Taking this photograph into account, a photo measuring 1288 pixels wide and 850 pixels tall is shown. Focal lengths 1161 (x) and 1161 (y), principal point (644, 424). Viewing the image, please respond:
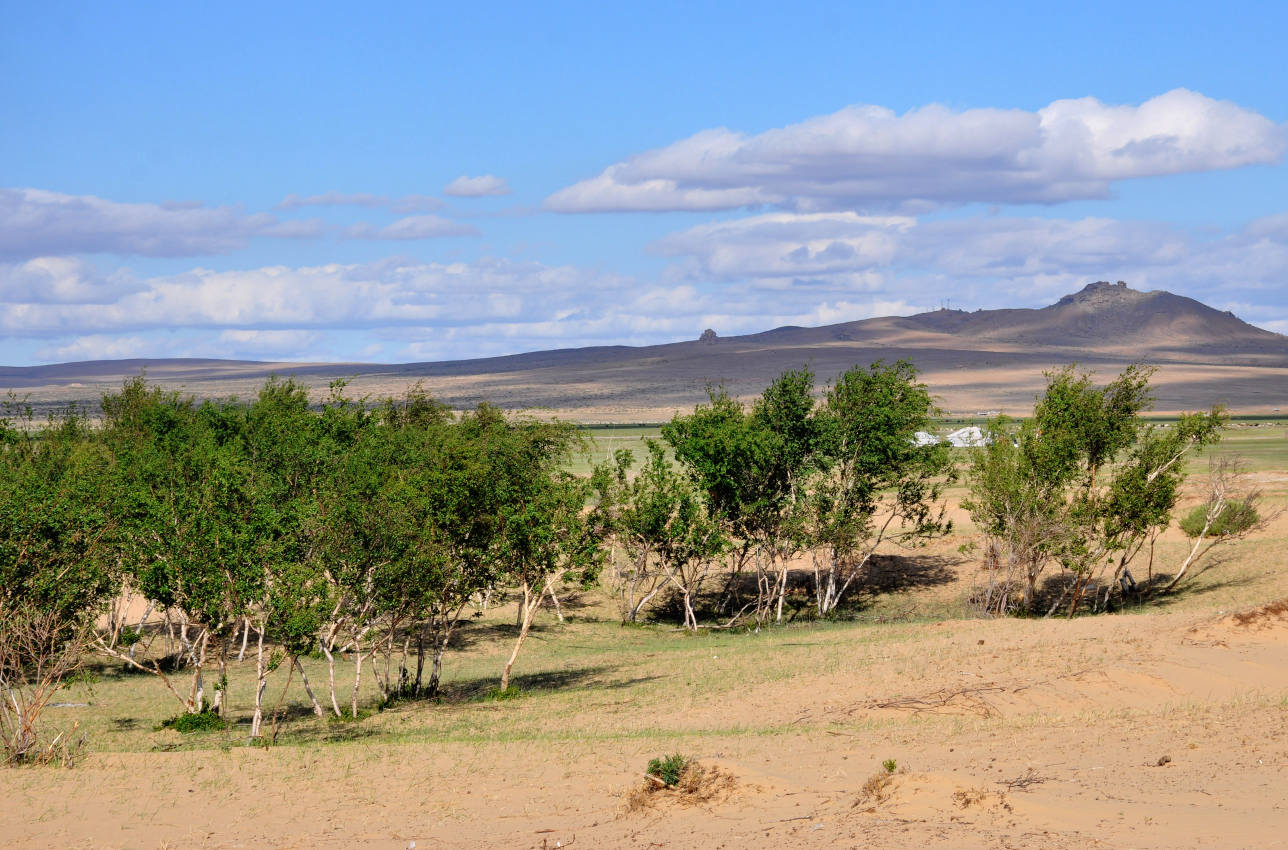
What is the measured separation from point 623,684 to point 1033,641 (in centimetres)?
1146

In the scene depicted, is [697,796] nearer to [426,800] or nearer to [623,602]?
[426,800]

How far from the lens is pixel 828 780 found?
712 inches

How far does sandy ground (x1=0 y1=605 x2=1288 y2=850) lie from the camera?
1552 cm

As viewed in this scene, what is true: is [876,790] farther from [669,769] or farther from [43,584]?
[43,584]

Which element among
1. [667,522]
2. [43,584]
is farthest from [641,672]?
[43,584]

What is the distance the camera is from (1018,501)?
43.0m

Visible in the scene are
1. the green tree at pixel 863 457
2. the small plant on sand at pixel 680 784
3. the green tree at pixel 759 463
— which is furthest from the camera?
the green tree at pixel 863 457

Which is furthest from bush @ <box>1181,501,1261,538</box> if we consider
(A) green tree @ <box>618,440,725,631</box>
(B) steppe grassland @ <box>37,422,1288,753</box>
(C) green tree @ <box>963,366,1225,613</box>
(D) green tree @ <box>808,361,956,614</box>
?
(A) green tree @ <box>618,440,725,631</box>

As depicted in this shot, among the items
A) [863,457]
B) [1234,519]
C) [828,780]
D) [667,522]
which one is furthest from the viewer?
[667,522]

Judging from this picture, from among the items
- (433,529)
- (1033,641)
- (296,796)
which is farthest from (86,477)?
(1033,641)

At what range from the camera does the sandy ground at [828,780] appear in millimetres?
15523

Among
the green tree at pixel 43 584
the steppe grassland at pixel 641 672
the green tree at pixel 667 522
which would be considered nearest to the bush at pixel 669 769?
the steppe grassland at pixel 641 672

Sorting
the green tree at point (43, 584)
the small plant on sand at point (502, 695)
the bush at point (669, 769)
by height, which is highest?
the green tree at point (43, 584)

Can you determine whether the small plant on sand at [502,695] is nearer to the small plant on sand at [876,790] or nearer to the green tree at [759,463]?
the small plant on sand at [876,790]
